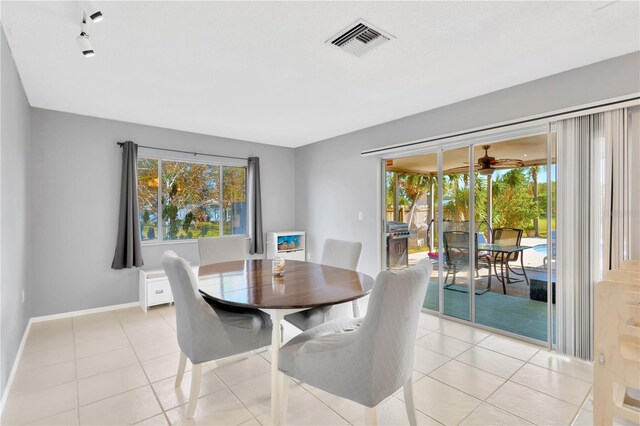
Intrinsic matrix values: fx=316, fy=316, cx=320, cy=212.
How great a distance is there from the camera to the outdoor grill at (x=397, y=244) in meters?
4.45

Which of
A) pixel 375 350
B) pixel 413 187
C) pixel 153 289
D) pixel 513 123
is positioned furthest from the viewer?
pixel 413 187

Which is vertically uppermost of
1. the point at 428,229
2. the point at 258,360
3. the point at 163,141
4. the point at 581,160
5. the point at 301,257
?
the point at 163,141

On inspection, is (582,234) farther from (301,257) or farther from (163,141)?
(163,141)

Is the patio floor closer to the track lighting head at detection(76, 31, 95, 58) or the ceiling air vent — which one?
the ceiling air vent

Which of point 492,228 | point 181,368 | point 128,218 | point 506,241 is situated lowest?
point 181,368

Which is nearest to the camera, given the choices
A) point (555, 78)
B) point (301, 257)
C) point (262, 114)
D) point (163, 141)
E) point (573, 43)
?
point (573, 43)

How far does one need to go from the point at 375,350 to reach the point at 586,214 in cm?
234

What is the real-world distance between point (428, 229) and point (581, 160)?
1.72m

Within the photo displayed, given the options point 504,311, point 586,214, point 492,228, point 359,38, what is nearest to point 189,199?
point 359,38

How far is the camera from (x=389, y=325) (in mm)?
1462

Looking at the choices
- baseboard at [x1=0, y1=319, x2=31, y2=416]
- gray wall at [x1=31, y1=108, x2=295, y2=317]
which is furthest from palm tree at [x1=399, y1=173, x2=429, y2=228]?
baseboard at [x1=0, y1=319, x2=31, y2=416]

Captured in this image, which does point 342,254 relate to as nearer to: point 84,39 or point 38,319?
point 84,39

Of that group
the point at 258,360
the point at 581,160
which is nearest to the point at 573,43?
the point at 581,160

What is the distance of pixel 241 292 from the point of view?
2.00 meters
